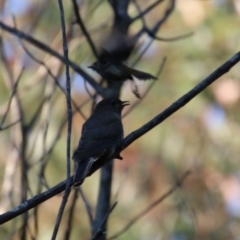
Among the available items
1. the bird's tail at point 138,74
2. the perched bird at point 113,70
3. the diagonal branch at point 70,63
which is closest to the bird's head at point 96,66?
the perched bird at point 113,70

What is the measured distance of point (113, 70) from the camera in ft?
15.0

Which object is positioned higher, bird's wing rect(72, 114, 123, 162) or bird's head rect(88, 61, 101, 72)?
bird's head rect(88, 61, 101, 72)

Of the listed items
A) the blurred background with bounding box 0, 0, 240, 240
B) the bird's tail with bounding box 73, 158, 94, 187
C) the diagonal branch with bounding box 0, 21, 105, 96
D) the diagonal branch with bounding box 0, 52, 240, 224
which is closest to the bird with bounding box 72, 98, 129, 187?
the bird's tail with bounding box 73, 158, 94, 187

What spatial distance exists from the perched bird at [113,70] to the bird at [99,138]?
22 cm

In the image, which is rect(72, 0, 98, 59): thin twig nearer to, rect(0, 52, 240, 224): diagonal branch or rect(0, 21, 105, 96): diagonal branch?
rect(0, 21, 105, 96): diagonal branch

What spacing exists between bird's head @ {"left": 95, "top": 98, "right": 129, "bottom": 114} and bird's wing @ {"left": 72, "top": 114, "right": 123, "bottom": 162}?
5cm

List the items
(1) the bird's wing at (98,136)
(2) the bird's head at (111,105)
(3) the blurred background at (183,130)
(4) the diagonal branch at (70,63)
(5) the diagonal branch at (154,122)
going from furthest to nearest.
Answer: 1. (3) the blurred background at (183,130)
2. (2) the bird's head at (111,105)
3. (4) the diagonal branch at (70,63)
4. (1) the bird's wing at (98,136)
5. (5) the diagonal branch at (154,122)

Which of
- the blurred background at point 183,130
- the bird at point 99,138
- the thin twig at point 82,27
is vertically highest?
the blurred background at point 183,130

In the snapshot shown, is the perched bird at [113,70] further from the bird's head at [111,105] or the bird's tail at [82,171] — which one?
the bird's tail at [82,171]

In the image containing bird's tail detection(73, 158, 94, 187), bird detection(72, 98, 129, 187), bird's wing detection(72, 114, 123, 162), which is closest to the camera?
bird's tail detection(73, 158, 94, 187)

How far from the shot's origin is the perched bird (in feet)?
A: 14.9

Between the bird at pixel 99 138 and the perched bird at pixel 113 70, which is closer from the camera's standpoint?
the bird at pixel 99 138

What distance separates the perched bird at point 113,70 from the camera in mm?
4547

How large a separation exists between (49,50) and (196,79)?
13.9ft
